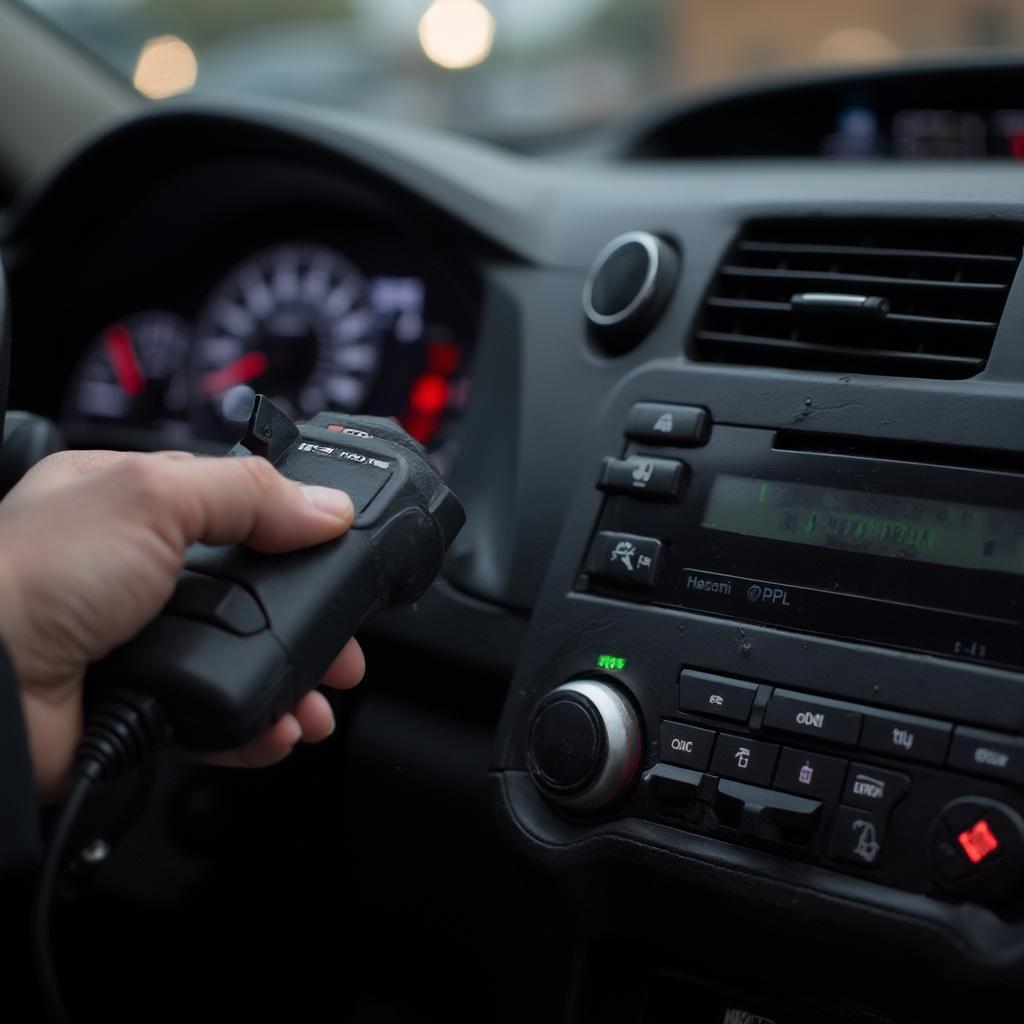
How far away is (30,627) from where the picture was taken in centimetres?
84

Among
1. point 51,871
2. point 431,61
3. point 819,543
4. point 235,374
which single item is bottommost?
point 51,871

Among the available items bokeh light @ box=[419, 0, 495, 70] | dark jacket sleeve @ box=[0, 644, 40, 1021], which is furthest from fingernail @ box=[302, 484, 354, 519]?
bokeh light @ box=[419, 0, 495, 70]

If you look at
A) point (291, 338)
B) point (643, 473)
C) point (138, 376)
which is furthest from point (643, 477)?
point (138, 376)

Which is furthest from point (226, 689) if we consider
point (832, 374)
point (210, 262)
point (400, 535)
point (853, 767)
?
point (210, 262)

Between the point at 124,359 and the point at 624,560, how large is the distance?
1.36 meters

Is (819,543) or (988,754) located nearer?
(988,754)

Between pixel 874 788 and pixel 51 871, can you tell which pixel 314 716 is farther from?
pixel 874 788

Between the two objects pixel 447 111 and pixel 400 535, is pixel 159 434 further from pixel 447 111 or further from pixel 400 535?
pixel 400 535

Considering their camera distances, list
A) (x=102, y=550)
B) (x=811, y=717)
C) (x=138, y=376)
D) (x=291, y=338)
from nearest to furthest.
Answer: (x=102, y=550)
(x=811, y=717)
(x=291, y=338)
(x=138, y=376)

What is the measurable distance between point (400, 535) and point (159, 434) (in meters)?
1.30

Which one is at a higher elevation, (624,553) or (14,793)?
(624,553)

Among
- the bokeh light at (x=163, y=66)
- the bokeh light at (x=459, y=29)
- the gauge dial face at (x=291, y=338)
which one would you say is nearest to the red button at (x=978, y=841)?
the gauge dial face at (x=291, y=338)

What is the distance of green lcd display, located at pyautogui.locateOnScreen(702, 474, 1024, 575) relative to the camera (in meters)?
1.03

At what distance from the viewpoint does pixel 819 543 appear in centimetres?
111
